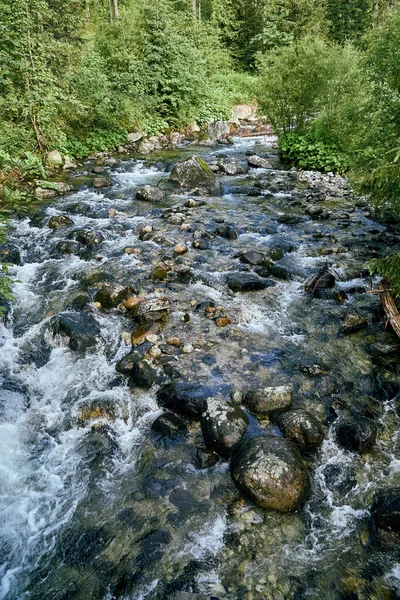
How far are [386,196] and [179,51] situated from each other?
20.8 metres

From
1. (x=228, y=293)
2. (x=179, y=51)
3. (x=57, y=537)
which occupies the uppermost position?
(x=179, y=51)

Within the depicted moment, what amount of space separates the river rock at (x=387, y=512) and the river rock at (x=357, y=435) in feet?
1.98

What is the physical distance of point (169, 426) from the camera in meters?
4.88

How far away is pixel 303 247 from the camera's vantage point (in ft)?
31.3

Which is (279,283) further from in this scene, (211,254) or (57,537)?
(57,537)

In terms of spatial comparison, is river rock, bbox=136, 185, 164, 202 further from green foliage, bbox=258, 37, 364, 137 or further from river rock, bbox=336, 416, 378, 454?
river rock, bbox=336, 416, 378, 454

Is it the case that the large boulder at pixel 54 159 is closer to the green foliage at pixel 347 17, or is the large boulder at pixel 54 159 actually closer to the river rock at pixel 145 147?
the river rock at pixel 145 147

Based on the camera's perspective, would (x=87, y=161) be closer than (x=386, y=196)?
No

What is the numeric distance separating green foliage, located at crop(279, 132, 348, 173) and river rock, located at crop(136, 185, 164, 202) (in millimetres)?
6364

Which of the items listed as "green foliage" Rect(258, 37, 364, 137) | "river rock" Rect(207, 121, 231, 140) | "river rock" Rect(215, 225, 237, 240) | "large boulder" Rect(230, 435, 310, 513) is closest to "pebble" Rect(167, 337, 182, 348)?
"large boulder" Rect(230, 435, 310, 513)

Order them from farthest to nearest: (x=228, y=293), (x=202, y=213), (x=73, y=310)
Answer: (x=202, y=213) < (x=228, y=293) < (x=73, y=310)

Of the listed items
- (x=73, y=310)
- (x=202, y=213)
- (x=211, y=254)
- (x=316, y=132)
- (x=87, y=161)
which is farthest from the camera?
(x=87, y=161)

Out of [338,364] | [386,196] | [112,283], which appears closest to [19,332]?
[112,283]

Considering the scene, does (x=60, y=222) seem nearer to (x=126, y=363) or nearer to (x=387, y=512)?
(x=126, y=363)
